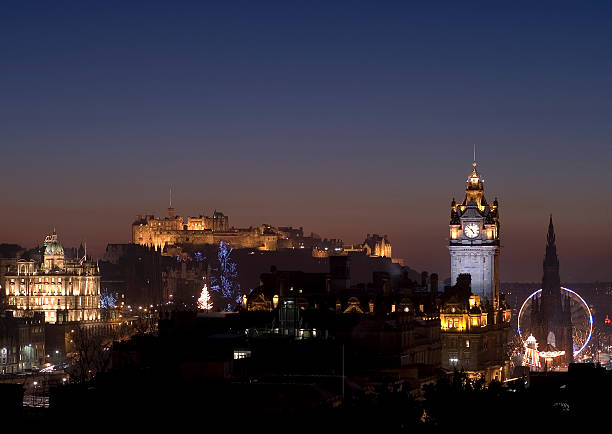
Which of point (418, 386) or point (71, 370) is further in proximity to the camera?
point (71, 370)

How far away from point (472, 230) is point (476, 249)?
2.31 meters

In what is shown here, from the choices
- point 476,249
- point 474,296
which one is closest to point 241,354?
point 474,296

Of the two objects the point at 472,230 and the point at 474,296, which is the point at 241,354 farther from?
the point at 472,230

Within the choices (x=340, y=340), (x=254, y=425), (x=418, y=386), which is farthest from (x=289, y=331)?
(x=254, y=425)

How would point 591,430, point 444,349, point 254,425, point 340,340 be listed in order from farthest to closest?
1. point 444,349
2. point 340,340
3. point 254,425
4. point 591,430

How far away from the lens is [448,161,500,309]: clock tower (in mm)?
→ 177000

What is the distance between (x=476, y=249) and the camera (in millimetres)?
177500

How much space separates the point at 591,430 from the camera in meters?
A: 77.9

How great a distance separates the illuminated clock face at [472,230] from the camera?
178375mm

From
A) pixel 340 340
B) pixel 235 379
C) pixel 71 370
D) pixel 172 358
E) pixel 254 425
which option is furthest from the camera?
pixel 71 370

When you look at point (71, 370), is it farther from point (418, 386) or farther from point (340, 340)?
point (418, 386)

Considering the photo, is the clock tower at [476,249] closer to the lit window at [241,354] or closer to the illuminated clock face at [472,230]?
the illuminated clock face at [472,230]

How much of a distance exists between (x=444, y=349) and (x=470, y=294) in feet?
30.0

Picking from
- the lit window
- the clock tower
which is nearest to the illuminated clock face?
the clock tower
